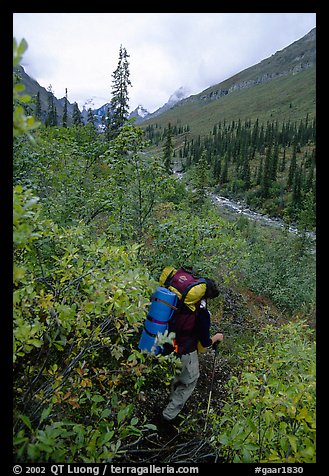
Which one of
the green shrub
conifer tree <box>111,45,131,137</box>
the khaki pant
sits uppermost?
conifer tree <box>111,45,131,137</box>

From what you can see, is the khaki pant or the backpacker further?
the khaki pant

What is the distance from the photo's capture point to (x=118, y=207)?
5.59 metres

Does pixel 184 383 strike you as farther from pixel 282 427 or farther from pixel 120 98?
pixel 120 98

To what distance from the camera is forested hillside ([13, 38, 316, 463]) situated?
2426mm

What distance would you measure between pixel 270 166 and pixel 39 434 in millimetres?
65246

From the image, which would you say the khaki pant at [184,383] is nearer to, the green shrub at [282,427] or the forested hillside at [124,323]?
the forested hillside at [124,323]

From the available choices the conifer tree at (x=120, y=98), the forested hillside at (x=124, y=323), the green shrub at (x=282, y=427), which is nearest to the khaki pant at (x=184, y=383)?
the forested hillside at (x=124, y=323)

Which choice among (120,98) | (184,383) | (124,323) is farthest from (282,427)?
(120,98)

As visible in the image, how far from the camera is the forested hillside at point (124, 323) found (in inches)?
95.5

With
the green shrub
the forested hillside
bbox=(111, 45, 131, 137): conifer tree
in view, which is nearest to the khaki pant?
the forested hillside

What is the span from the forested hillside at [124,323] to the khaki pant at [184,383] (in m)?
0.20

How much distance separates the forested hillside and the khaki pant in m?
0.20

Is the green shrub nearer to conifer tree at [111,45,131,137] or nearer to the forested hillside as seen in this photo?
the forested hillside
